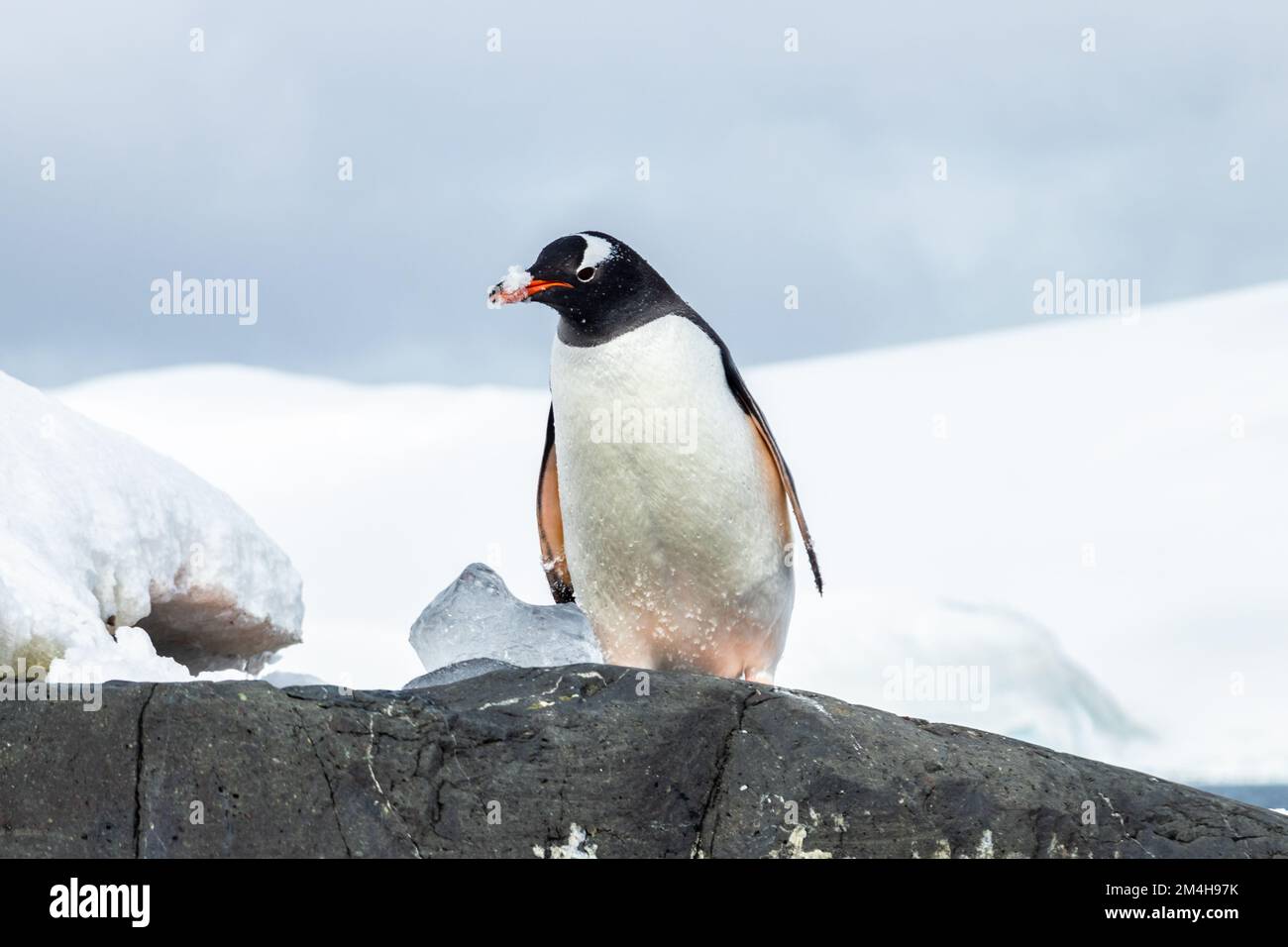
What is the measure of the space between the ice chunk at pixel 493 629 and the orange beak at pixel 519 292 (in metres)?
1.07

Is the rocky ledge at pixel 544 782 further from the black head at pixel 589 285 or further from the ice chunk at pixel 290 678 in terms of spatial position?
the ice chunk at pixel 290 678

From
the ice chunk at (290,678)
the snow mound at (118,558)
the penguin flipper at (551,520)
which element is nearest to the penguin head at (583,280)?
the penguin flipper at (551,520)

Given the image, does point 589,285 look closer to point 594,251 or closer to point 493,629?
point 594,251

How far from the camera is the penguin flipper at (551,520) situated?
4.39 metres

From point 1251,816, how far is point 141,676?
2.82m

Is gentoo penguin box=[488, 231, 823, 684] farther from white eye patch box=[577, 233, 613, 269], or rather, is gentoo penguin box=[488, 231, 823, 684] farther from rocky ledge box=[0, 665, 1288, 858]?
rocky ledge box=[0, 665, 1288, 858]

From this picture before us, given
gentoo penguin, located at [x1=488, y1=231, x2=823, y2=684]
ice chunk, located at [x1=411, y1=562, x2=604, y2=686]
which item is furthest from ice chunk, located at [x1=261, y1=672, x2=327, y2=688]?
gentoo penguin, located at [x1=488, y1=231, x2=823, y2=684]

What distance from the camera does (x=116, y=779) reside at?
2.98m

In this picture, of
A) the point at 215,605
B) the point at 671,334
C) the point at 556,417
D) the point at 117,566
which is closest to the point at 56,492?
the point at 117,566

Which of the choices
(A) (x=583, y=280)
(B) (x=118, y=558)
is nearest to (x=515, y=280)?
(A) (x=583, y=280)

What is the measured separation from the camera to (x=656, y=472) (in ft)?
12.8
